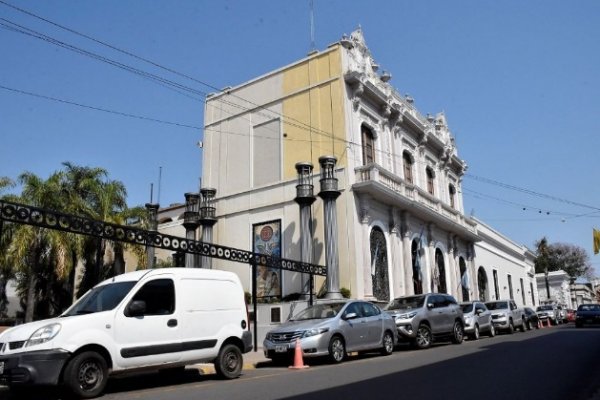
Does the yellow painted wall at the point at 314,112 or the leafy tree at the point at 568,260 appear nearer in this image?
the yellow painted wall at the point at 314,112

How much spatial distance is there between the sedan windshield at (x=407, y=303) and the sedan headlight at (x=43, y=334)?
41.1 feet

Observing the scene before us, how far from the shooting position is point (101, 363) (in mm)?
8461

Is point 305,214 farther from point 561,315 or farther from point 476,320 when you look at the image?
point 561,315

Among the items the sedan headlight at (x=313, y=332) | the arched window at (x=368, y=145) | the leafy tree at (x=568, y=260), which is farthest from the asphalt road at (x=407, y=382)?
the leafy tree at (x=568, y=260)

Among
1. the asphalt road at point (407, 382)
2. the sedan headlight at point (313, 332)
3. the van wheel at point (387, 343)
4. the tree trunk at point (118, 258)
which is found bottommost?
the asphalt road at point (407, 382)

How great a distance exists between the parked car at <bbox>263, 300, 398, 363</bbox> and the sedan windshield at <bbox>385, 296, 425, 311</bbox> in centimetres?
275

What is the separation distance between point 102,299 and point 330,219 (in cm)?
1408

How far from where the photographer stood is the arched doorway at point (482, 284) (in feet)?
137

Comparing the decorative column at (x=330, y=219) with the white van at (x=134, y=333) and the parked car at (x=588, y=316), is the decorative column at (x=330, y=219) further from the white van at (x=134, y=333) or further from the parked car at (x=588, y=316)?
the parked car at (x=588, y=316)

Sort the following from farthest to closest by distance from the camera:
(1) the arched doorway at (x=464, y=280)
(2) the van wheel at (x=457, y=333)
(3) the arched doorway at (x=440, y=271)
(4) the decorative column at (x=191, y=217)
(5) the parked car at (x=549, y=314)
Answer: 1. (5) the parked car at (x=549, y=314)
2. (1) the arched doorway at (x=464, y=280)
3. (3) the arched doorway at (x=440, y=271)
4. (4) the decorative column at (x=191, y=217)
5. (2) the van wheel at (x=457, y=333)

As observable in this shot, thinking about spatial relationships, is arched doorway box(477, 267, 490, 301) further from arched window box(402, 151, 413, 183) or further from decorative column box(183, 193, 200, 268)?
decorative column box(183, 193, 200, 268)

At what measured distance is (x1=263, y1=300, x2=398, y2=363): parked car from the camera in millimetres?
12867

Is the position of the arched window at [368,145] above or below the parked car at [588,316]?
above

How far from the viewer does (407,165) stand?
32250 mm
